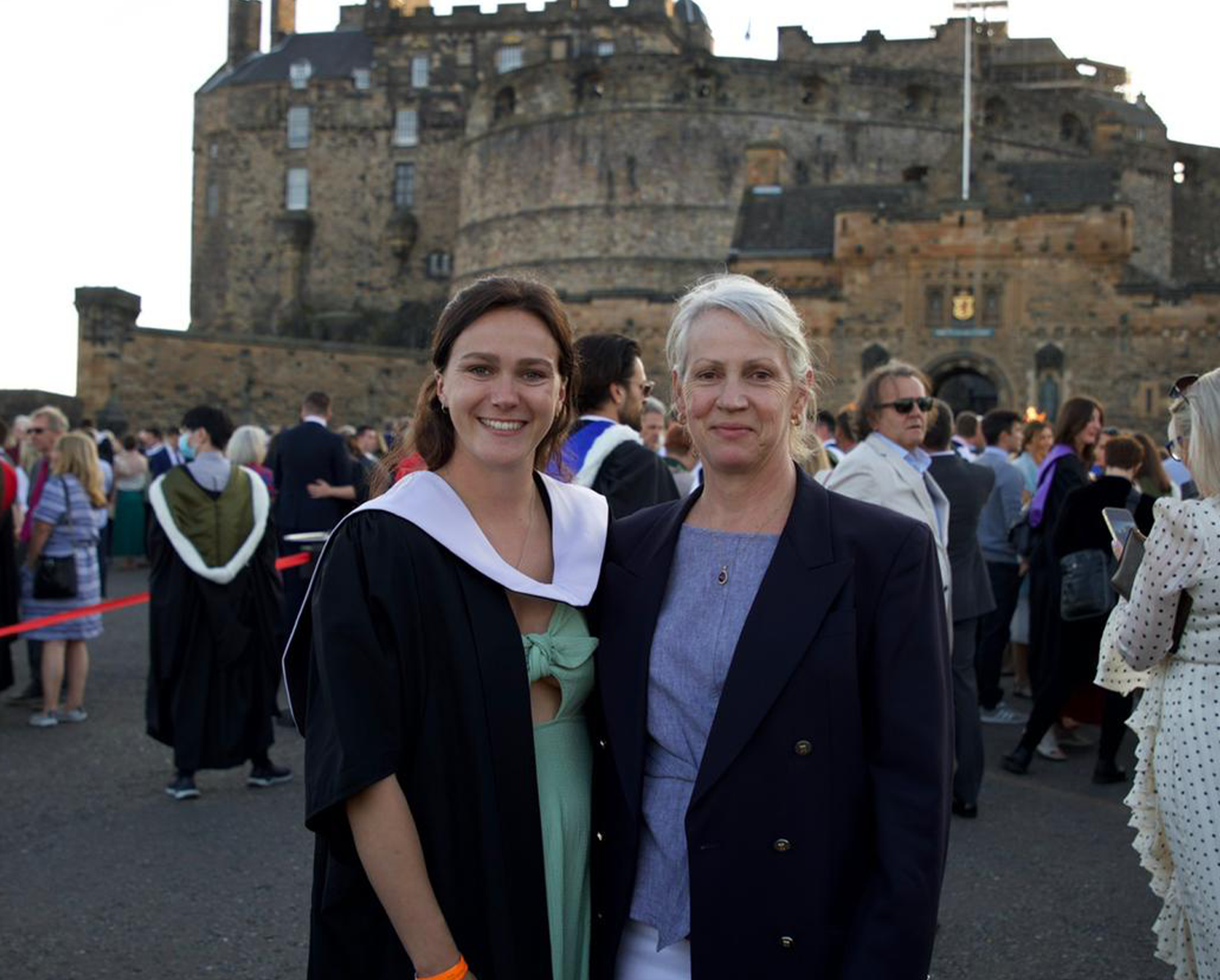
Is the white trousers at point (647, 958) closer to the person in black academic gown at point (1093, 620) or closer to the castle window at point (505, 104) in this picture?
the person in black academic gown at point (1093, 620)

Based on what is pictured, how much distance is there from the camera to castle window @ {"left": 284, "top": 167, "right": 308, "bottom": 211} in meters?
46.7

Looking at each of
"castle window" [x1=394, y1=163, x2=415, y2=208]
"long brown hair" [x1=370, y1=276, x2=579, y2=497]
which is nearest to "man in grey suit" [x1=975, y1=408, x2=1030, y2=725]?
"long brown hair" [x1=370, y1=276, x2=579, y2=497]

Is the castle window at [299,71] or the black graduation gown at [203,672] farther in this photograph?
the castle window at [299,71]

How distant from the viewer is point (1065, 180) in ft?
109

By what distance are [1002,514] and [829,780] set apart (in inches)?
261

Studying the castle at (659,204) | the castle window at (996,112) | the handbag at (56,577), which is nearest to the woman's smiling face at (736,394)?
the handbag at (56,577)

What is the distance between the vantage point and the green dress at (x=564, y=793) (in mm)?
2295

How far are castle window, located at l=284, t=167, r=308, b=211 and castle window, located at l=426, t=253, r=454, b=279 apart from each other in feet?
17.2

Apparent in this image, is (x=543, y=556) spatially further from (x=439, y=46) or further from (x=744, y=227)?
(x=439, y=46)

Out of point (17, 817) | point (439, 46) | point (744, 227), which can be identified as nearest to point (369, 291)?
point (439, 46)

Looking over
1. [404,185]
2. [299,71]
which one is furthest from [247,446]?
[299,71]

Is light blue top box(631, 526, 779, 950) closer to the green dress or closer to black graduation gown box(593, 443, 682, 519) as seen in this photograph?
the green dress

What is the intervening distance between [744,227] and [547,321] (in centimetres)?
3012

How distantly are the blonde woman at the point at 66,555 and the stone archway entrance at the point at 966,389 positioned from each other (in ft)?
73.4
